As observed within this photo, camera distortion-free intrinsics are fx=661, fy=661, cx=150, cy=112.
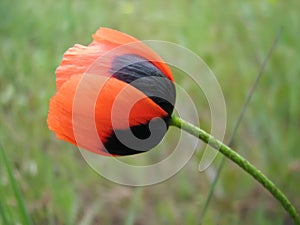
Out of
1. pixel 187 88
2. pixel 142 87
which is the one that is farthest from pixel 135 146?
pixel 187 88

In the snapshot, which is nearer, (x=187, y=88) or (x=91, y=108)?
(x=91, y=108)

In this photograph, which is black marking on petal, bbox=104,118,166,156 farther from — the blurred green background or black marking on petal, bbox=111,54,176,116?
the blurred green background

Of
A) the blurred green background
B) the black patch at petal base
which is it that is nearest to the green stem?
the black patch at petal base

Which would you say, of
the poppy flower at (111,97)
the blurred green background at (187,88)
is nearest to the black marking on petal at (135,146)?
the poppy flower at (111,97)

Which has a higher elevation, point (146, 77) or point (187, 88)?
point (146, 77)

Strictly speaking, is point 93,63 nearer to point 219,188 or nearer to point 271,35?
point 219,188

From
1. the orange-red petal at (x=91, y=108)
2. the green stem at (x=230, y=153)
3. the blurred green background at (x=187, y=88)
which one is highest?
the orange-red petal at (x=91, y=108)

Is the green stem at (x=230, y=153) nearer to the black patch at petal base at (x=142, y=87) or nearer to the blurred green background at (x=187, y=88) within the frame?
the black patch at petal base at (x=142, y=87)

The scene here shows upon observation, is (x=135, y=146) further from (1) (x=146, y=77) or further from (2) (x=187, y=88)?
(2) (x=187, y=88)
